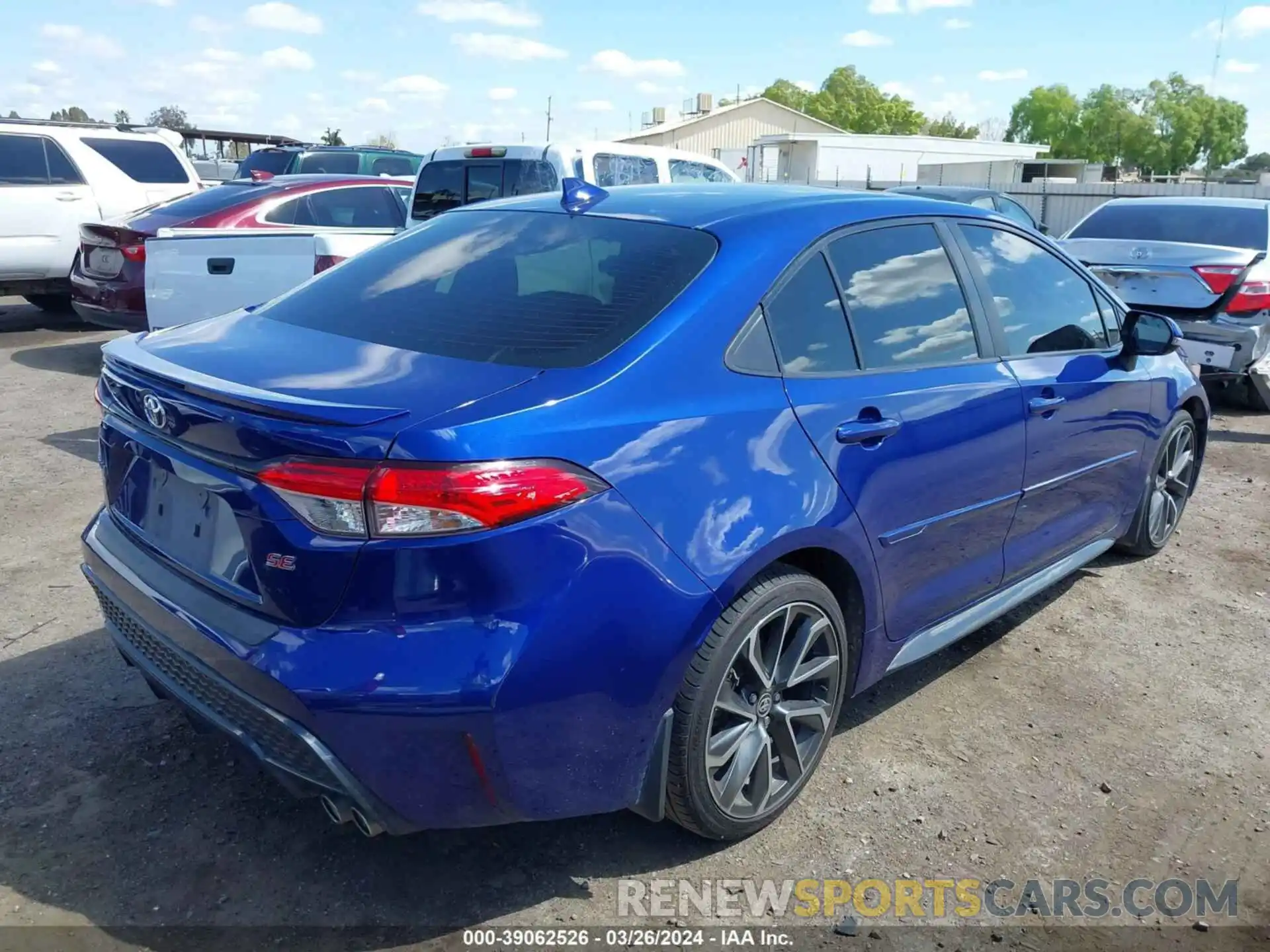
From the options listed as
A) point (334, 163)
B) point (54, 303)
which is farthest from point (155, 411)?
point (334, 163)

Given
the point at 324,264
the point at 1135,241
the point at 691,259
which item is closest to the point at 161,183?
the point at 324,264

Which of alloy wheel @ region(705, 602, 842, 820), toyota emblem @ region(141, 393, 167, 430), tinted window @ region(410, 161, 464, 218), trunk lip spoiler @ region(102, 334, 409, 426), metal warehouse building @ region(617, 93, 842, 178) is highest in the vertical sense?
metal warehouse building @ region(617, 93, 842, 178)

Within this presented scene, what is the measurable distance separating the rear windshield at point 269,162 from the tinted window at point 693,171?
10232 mm

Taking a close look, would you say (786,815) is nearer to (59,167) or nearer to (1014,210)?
(59,167)

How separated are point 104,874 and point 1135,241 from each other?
824cm

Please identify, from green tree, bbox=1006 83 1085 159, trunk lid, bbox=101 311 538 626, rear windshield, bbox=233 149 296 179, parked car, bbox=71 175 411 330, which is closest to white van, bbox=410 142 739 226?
parked car, bbox=71 175 411 330

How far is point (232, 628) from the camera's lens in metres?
2.41

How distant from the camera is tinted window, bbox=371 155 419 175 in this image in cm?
1747

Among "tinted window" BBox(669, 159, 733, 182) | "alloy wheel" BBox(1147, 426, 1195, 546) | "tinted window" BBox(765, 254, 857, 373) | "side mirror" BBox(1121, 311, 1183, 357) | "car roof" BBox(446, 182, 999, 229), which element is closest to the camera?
"tinted window" BBox(765, 254, 857, 373)

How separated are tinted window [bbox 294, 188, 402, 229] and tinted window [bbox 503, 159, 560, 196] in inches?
67.4

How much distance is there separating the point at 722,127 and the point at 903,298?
67.6 meters

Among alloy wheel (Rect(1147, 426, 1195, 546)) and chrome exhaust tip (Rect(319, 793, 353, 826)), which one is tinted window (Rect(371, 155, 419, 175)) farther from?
chrome exhaust tip (Rect(319, 793, 353, 826))

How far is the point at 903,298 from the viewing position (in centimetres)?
337

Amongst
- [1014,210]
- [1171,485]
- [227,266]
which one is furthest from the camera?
[1014,210]
